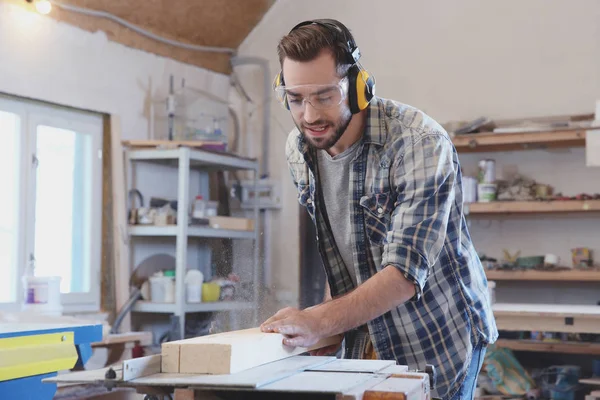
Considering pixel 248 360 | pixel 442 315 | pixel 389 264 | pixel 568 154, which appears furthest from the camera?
pixel 568 154

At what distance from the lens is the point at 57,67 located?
461cm

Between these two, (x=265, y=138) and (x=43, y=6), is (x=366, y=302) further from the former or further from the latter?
(x=265, y=138)

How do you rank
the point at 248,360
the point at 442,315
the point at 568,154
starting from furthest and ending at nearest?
the point at 568,154 → the point at 442,315 → the point at 248,360

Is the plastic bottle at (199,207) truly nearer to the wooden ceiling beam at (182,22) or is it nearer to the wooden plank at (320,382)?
the wooden ceiling beam at (182,22)

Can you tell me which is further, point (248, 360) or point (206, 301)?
point (206, 301)

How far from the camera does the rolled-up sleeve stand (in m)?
1.61

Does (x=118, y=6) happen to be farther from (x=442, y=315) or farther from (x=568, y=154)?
(x=442, y=315)

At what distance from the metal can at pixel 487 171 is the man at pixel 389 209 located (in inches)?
131

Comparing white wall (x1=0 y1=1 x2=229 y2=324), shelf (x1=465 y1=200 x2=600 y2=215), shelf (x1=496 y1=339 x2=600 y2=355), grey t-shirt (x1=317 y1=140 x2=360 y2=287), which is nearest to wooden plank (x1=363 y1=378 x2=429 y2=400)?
grey t-shirt (x1=317 y1=140 x2=360 y2=287)

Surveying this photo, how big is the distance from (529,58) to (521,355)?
1.95m

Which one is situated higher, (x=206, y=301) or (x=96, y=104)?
(x=96, y=104)

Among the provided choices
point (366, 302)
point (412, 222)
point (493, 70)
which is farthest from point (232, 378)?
point (493, 70)

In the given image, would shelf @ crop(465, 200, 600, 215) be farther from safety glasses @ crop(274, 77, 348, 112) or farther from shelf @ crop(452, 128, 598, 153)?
safety glasses @ crop(274, 77, 348, 112)

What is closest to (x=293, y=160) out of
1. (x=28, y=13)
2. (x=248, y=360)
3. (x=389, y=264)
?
(x=389, y=264)
